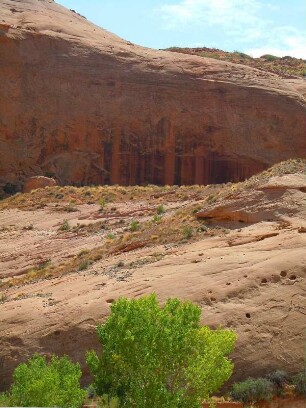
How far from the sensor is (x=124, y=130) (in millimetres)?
48219

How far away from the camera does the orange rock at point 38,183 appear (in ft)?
141

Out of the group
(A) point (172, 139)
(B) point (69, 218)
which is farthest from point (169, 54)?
(B) point (69, 218)

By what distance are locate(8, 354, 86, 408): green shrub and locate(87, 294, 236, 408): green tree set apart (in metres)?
0.51

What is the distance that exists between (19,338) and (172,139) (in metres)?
29.2

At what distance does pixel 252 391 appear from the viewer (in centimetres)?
1850

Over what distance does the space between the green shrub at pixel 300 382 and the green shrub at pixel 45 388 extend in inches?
176

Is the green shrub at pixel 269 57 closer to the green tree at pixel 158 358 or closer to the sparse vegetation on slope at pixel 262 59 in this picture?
the sparse vegetation on slope at pixel 262 59

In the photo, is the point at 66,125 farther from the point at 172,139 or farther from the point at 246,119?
the point at 246,119

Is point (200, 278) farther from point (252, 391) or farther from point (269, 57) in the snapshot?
point (269, 57)

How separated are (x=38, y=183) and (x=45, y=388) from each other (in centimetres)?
2758

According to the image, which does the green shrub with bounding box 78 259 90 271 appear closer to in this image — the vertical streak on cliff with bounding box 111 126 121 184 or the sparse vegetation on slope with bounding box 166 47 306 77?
the vertical streak on cliff with bounding box 111 126 121 184

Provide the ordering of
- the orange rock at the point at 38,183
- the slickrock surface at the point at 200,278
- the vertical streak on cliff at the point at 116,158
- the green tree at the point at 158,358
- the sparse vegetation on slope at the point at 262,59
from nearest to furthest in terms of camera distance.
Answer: the green tree at the point at 158,358
the slickrock surface at the point at 200,278
the orange rock at the point at 38,183
the vertical streak on cliff at the point at 116,158
the sparse vegetation on slope at the point at 262,59

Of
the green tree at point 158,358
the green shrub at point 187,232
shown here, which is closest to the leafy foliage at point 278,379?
the green tree at point 158,358

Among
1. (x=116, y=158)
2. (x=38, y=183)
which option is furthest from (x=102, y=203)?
(x=116, y=158)
